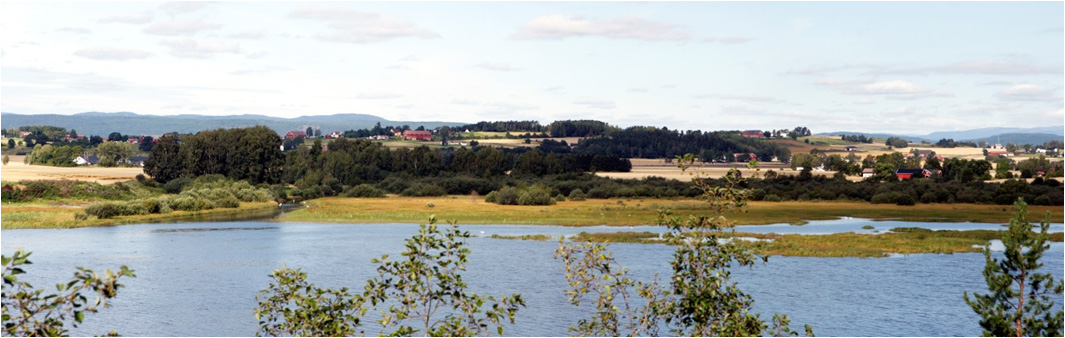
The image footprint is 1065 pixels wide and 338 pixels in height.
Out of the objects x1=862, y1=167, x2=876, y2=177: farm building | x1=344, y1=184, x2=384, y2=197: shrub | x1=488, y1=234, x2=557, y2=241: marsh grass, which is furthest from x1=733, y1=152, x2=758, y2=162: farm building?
x1=488, y1=234, x2=557, y2=241: marsh grass

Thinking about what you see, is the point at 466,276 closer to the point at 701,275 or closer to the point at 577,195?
the point at 701,275

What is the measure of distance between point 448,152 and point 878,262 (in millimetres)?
119769

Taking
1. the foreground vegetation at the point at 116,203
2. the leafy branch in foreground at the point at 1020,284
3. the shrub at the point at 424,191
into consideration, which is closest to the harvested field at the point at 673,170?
the shrub at the point at 424,191

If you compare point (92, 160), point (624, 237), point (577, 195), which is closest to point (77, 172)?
point (92, 160)

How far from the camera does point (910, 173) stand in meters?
125

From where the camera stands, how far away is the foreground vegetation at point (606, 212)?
7175cm

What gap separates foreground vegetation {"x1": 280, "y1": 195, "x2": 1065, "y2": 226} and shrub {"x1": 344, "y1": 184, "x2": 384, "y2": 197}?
319 inches

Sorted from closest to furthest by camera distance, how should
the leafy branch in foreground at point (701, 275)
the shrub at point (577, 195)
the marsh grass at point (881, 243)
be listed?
the leafy branch in foreground at point (701, 275), the marsh grass at point (881, 243), the shrub at point (577, 195)

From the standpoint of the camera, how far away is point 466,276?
39531mm

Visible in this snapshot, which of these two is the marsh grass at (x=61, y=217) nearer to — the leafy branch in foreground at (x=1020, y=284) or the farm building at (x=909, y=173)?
the leafy branch in foreground at (x=1020, y=284)

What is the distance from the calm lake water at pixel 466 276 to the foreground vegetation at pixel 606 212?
9.92 meters

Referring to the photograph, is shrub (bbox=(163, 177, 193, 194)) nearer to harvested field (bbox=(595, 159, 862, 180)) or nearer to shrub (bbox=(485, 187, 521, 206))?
shrub (bbox=(485, 187, 521, 206))

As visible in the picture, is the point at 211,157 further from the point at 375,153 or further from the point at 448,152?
the point at 448,152

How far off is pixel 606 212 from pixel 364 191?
35.7 m
